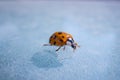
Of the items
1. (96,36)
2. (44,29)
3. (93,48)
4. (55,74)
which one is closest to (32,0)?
(44,29)

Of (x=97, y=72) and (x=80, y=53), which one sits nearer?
(x=97, y=72)

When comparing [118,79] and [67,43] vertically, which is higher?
[67,43]

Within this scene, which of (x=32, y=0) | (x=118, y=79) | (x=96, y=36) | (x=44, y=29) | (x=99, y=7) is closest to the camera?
(x=118, y=79)

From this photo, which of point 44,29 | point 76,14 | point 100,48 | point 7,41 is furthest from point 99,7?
point 7,41

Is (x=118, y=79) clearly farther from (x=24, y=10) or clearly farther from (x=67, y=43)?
(x=24, y=10)

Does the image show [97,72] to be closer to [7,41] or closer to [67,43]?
[67,43]

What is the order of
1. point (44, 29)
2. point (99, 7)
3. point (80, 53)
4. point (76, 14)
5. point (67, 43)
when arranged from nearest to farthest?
point (67, 43)
point (80, 53)
point (44, 29)
point (76, 14)
point (99, 7)
